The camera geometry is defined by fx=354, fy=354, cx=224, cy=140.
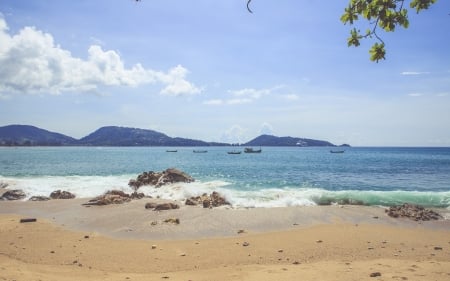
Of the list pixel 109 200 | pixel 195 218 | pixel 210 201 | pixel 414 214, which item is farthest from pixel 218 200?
pixel 414 214

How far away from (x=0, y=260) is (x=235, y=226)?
7090mm

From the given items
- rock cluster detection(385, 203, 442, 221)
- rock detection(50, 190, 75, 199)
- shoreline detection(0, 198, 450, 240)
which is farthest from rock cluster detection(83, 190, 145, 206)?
rock cluster detection(385, 203, 442, 221)

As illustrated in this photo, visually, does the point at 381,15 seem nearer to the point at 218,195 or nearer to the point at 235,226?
the point at 235,226

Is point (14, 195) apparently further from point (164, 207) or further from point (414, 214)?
point (414, 214)

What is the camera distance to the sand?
7.51m

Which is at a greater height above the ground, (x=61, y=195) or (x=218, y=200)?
(x=218, y=200)

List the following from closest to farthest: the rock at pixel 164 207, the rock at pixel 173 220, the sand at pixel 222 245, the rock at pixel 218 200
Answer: the sand at pixel 222 245
the rock at pixel 173 220
the rock at pixel 164 207
the rock at pixel 218 200

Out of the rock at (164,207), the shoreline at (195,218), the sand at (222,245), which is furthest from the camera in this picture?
the rock at (164,207)

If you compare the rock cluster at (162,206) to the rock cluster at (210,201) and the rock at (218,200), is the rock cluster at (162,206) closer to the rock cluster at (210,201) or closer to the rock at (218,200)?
the rock cluster at (210,201)

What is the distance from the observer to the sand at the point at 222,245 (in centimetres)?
751

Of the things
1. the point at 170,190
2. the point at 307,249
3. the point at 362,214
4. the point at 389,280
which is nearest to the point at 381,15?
the point at 389,280

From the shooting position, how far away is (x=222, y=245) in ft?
33.1

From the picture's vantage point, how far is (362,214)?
14.9m

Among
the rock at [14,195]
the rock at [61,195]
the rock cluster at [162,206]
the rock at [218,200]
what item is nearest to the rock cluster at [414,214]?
the rock at [218,200]
